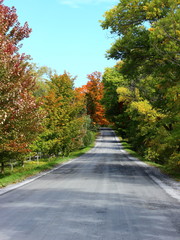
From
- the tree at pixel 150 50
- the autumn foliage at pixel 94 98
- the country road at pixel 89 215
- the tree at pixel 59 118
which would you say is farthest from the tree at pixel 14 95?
the autumn foliage at pixel 94 98

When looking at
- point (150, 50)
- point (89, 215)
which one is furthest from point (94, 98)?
point (89, 215)

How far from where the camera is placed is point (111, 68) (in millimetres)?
74250

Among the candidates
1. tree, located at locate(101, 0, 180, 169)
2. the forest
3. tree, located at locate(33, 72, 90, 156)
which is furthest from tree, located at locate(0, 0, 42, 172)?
tree, located at locate(33, 72, 90, 156)

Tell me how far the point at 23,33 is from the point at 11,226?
1311cm

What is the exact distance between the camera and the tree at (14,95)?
1348 centimetres

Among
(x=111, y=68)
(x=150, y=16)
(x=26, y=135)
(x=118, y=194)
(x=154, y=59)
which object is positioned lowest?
(x=118, y=194)

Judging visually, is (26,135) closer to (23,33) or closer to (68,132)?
(23,33)

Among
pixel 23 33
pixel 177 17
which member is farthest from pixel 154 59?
pixel 23 33

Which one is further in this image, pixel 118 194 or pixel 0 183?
pixel 0 183

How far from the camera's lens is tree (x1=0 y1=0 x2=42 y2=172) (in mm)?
13484

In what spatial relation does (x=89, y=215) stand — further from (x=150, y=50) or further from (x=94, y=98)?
(x=94, y=98)

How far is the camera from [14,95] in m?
13.7

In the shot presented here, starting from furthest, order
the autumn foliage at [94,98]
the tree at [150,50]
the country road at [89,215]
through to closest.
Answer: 1. the autumn foliage at [94,98]
2. the tree at [150,50]
3. the country road at [89,215]

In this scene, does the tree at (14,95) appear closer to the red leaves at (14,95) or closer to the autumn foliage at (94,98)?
the red leaves at (14,95)
